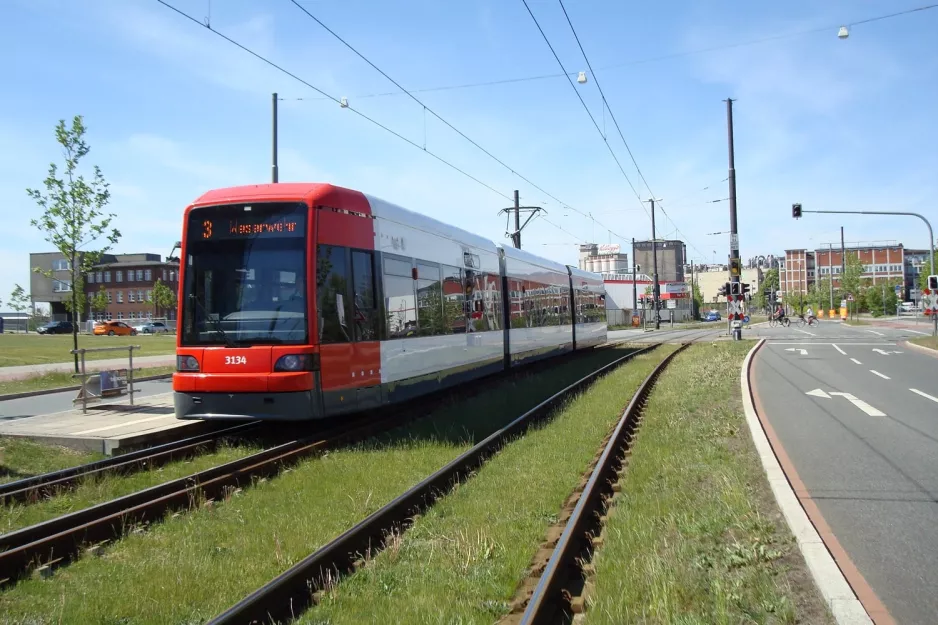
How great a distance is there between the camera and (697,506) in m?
6.77

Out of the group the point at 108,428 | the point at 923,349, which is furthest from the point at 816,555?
the point at 923,349

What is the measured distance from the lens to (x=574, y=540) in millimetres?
5965

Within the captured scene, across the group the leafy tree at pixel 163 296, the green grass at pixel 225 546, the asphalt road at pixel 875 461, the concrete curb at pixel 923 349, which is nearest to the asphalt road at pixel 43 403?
the green grass at pixel 225 546

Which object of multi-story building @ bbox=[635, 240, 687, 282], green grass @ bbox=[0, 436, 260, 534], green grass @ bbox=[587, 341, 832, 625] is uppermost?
multi-story building @ bbox=[635, 240, 687, 282]

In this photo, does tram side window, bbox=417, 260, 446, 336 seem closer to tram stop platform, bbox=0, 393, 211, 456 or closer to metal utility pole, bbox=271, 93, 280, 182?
tram stop platform, bbox=0, 393, 211, 456

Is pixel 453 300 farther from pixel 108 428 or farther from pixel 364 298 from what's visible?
pixel 108 428

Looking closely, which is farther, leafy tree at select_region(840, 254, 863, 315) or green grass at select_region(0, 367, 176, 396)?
leafy tree at select_region(840, 254, 863, 315)

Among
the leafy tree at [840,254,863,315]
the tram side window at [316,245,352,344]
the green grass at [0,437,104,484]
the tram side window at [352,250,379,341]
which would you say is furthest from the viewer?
the leafy tree at [840,254,863,315]

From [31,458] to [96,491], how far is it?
102 inches

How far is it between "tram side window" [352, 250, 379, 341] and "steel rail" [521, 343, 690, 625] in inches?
144

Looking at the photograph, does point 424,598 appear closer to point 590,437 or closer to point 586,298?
point 590,437

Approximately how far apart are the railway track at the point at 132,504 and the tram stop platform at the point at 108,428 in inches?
23.0

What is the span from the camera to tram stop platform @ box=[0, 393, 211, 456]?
10.7 meters

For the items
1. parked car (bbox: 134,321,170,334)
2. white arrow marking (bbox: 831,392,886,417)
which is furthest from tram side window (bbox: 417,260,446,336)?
parked car (bbox: 134,321,170,334)
